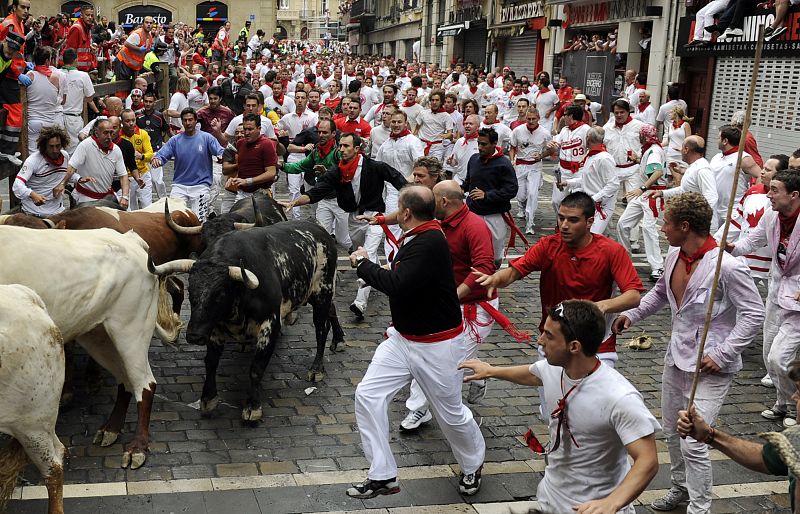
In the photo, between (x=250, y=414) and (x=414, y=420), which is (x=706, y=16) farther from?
(x=250, y=414)

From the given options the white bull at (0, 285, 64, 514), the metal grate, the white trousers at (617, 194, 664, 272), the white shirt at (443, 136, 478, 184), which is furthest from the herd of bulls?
the metal grate

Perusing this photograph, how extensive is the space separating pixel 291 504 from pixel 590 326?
2.59m

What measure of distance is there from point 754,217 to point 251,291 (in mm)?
5139

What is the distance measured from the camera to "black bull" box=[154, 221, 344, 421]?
6812 mm

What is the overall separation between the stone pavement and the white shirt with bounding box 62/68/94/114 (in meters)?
8.53

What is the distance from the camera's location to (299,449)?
6.71 meters

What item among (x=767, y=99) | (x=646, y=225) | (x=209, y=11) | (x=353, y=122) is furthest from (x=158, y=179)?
(x=209, y=11)

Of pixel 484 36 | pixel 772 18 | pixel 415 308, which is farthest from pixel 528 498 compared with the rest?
pixel 484 36

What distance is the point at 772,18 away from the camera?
18.7m

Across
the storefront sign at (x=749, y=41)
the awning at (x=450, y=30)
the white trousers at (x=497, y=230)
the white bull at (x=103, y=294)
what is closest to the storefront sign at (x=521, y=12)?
the awning at (x=450, y=30)

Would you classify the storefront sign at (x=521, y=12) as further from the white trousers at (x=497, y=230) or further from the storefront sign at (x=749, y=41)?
the white trousers at (x=497, y=230)

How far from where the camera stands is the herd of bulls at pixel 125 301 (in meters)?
5.22

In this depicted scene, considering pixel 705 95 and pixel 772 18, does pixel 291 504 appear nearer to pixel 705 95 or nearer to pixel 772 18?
pixel 772 18

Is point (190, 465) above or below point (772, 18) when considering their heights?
below
